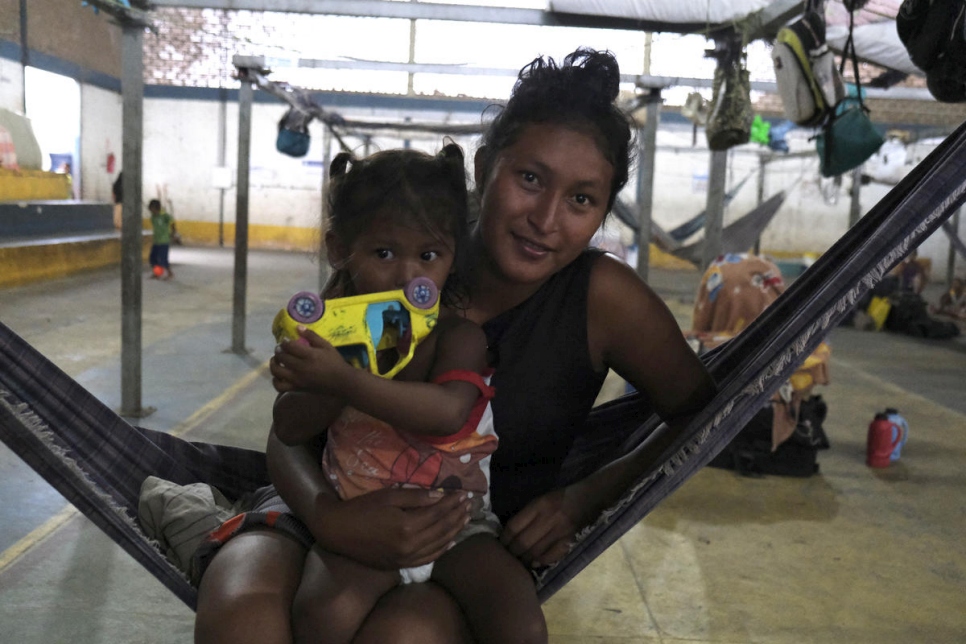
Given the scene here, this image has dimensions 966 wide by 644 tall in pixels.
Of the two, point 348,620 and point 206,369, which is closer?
point 348,620

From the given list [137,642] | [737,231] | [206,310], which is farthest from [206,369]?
[737,231]

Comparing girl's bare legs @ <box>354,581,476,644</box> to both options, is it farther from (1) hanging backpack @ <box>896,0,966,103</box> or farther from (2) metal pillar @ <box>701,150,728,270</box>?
(2) metal pillar @ <box>701,150,728,270</box>

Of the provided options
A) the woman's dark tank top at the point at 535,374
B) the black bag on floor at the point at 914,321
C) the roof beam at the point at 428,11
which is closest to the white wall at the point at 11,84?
the roof beam at the point at 428,11

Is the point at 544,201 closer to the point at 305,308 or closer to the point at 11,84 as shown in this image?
the point at 305,308

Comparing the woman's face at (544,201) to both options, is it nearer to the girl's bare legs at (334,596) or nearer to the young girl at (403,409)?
the young girl at (403,409)

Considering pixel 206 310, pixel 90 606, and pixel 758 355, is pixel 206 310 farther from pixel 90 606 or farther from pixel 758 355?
pixel 758 355

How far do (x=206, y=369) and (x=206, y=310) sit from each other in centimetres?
212

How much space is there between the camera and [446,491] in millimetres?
1062

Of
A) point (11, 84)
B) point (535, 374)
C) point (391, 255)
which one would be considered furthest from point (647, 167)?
point (11, 84)

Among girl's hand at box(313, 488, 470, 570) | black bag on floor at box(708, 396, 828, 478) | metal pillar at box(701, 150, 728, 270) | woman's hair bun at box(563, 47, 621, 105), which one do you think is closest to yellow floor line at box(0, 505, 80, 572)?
girl's hand at box(313, 488, 470, 570)

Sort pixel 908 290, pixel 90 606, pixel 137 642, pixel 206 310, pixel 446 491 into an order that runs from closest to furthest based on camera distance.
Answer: pixel 446 491, pixel 137 642, pixel 90 606, pixel 206 310, pixel 908 290

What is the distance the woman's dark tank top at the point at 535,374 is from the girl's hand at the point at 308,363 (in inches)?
12.3

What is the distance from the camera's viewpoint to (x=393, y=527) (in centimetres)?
98

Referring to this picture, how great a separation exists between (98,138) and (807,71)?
958 cm
